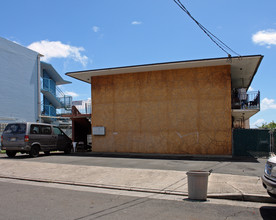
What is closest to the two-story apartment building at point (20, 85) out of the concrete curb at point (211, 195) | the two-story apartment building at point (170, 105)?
the two-story apartment building at point (170, 105)

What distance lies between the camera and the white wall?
23578 mm

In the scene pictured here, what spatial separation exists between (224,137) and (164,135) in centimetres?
352

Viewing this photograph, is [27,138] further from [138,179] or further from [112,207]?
[112,207]

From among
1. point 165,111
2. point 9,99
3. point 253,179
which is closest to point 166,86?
point 165,111

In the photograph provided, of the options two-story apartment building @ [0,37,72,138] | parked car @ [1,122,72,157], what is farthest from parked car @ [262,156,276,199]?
two-story apartment building @ [0,37,72,138]

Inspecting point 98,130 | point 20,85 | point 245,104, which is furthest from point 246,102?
point 20,85

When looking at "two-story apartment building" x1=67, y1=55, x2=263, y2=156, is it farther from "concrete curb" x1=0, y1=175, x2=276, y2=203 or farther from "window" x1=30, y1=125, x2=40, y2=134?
"concrete curb" x1=0, y1=175, x2=276, y2=203

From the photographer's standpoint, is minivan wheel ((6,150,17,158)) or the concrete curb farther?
minivan wheel ((6,150,17,158))

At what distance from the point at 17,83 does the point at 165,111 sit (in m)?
15.1

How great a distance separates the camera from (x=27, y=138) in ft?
48.1

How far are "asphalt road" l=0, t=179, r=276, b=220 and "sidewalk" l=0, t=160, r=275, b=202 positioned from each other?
47cm

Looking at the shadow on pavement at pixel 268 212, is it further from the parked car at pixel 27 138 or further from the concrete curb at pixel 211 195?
the parked car at pixel 27 138

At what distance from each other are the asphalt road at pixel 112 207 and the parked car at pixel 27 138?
23.9 feet

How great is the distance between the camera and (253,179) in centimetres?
870
